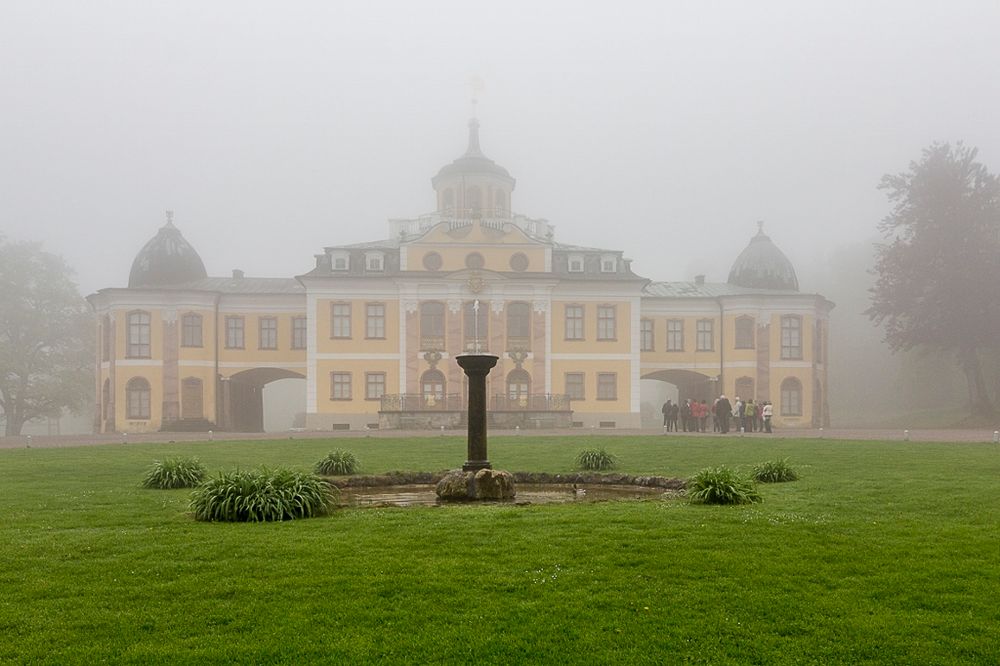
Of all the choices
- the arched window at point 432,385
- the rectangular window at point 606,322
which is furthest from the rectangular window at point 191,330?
the rectangular window at point 606,322

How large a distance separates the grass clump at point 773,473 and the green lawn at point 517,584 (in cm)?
299

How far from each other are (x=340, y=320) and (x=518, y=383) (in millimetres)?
9683

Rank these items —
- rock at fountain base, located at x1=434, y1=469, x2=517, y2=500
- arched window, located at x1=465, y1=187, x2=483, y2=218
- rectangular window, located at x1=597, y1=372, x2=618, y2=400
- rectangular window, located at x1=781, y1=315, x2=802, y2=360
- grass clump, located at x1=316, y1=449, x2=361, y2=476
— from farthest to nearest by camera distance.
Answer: arched window, located at x1=465, y1=187, x2=483, y2=218
rectangular window, located at x1=781, y1=315, x2=802, y2=360
rectangular window, located at x1=597, y1=372, x2=618, y2=400
grass clump, located at x1=316, y1=449, x2=361, y2=476
rock at fountain base, located at x1=434, y1=469, x2=517, y2=500

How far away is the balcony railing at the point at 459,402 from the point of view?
143 ft

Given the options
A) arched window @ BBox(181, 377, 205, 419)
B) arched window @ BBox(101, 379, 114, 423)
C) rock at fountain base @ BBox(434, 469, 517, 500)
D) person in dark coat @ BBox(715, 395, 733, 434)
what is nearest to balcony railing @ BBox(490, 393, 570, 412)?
person in dark coat @ BBox(715, 395, 733, 434)

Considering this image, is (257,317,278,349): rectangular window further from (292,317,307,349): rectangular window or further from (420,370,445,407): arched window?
(420,370,445,407): arched window

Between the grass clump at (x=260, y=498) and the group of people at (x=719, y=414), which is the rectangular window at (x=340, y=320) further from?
the grass clump at (x=260, y=498)

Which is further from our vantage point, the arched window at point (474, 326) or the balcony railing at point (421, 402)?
the arched window at point (474, 326)

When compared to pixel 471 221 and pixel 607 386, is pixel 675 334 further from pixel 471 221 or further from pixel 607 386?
pixel 471 221

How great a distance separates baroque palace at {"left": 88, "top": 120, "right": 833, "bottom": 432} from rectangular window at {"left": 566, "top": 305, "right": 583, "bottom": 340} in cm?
6

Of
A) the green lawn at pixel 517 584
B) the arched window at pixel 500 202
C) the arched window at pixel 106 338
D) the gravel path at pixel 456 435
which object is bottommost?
the gravel path at pixel 456 435

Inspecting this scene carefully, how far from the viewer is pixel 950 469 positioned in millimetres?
15492

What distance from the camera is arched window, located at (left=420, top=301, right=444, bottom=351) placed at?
44969 millimetres

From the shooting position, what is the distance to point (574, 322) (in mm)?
46219
